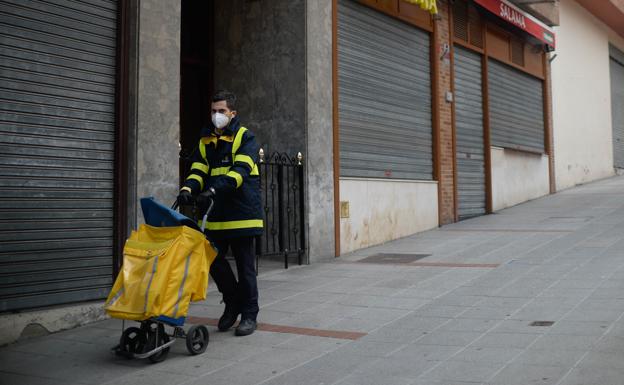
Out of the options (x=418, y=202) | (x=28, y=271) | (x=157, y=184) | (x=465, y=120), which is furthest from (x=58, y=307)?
(x=465, y=120)

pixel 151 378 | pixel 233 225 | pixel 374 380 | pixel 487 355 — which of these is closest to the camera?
pixel 374 380

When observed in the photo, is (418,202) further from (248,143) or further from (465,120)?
(248,143)

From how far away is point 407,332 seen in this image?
18.6ft

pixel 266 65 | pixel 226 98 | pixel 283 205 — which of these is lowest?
pixel 283 205

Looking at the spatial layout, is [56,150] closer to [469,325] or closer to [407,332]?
[407,332]

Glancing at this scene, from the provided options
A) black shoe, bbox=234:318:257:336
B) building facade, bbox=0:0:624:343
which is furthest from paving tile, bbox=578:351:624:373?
building facade, bbox=0:0:624:343

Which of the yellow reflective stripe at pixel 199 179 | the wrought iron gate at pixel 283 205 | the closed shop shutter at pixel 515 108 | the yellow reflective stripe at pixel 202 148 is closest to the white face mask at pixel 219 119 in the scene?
the yellow reflective stripe at pixel 202 148

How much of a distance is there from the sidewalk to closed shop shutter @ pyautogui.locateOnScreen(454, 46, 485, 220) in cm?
531

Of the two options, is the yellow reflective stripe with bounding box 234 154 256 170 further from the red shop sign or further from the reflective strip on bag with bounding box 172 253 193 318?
the red shop sign

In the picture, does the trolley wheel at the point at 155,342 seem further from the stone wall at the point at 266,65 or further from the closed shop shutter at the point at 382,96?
the closed shop shutter at the point at 382,96

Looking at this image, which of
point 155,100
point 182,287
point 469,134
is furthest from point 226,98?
point 469,134

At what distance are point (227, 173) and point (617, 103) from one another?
24.9 m

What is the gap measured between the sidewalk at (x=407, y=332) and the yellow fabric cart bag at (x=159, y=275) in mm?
469

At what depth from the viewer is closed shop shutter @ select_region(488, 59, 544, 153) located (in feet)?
54.4
